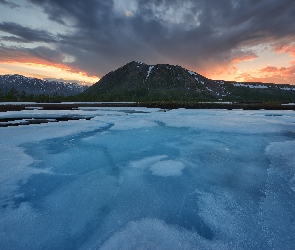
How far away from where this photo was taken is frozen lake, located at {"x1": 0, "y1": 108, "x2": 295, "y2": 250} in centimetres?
315

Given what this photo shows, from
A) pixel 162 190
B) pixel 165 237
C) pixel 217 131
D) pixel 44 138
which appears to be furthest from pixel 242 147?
pixel 44 138

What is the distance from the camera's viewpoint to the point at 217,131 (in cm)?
1246

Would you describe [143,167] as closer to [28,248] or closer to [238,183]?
[238,183]

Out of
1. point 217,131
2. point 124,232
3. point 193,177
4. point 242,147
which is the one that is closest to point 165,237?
point 124,232

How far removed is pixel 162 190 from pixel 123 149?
3.99 metres

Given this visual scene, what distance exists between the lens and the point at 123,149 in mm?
8453

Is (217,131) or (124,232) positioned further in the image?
(217,131)

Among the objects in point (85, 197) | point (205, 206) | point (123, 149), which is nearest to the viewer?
point (205, 206)

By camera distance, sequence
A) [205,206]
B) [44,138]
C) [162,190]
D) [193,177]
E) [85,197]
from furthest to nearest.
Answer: [44,138] → [193,177] → [162,190] → [85,197] → [205,206]

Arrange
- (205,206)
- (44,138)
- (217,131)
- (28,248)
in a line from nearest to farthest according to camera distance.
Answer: (28,248), (205,206), (44,138), (217,131)

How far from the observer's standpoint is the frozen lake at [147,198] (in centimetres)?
315

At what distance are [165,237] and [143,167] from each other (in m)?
3.13

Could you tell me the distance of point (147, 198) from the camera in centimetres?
439

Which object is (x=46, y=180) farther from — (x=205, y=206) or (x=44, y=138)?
(x=44, y=138)
